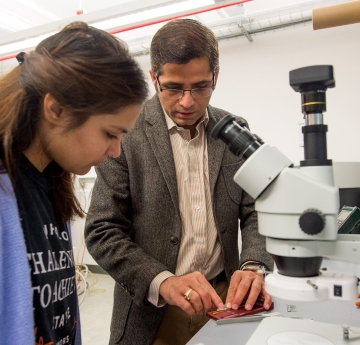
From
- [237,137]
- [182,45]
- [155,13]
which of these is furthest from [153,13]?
[237,137]

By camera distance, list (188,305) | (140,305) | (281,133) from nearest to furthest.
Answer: (188,305) < (140,305) < (281,133)

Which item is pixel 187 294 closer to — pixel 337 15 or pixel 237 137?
pixel 237 137

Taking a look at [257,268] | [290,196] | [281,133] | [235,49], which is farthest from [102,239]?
[235,49]

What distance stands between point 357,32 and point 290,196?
8.63ft

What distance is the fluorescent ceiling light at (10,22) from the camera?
287 centimetres

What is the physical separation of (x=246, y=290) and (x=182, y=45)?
69cm

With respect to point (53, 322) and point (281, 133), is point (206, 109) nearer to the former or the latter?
point (53, 322)

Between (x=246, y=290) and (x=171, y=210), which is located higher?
(x=171, y=210)

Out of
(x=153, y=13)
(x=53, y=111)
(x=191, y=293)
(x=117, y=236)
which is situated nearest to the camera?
A: (x=53, y=111)

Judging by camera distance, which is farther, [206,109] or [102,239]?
[206,109]

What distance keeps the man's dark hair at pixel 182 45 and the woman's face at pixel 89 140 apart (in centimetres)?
34

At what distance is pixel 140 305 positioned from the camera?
99 cm

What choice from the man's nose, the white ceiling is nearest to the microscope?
the man's nose

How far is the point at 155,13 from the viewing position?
6.15ft
